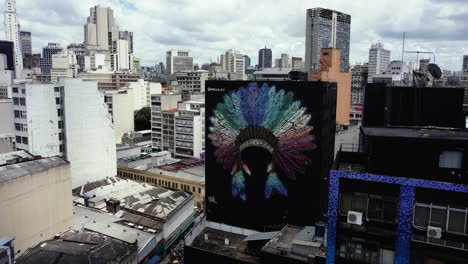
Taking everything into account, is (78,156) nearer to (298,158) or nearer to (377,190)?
(298,158)

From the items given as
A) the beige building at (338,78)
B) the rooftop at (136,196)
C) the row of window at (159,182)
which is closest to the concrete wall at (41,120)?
the rooftop at (136,196)

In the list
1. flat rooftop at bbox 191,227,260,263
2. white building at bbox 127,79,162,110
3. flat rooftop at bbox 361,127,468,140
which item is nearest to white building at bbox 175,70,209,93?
white building at bbox 127,79,162,110

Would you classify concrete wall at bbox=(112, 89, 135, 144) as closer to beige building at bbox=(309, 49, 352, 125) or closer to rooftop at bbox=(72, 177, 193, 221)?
rooftop at bbox=(72, 177, 193, 221)

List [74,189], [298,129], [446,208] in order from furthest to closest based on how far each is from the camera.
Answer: [74,189] → [298,129] → [446,208]

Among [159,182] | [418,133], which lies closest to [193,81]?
[159,182]

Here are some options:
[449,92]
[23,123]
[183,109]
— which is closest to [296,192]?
[449,92]

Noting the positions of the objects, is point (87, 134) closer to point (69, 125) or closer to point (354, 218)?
point (69, 125)
